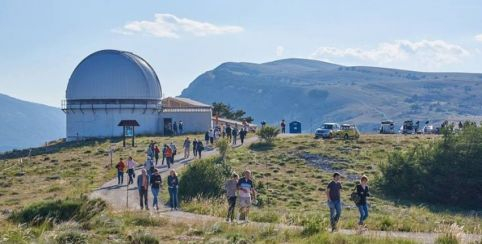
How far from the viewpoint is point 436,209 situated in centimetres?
3173

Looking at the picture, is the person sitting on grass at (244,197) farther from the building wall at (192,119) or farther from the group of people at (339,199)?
the building wall at (192,119)

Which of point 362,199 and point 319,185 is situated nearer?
point 362,199

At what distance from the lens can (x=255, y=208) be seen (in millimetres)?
27438

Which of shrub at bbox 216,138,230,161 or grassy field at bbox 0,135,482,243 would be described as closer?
grassy field at bbox 0,135,482,243

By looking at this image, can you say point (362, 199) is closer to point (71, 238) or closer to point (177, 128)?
point (71, 238)

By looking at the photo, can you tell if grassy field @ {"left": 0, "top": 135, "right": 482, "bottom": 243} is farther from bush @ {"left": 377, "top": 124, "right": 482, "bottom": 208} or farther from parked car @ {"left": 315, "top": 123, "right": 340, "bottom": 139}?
bush @ {"left": 377, "top": 124, "right": 482, "bottom": 208}

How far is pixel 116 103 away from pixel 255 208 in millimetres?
42746

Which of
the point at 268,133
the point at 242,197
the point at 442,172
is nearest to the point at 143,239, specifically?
the point at 242,197

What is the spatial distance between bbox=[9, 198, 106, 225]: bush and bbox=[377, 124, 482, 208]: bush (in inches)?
785

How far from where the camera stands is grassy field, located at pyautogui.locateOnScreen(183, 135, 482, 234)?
20047mm

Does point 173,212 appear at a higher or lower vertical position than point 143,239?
lower

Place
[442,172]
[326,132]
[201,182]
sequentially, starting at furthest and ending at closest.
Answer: [326,132] → [442,172] → [201,182]

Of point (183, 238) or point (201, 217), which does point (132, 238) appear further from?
point (201, 217)

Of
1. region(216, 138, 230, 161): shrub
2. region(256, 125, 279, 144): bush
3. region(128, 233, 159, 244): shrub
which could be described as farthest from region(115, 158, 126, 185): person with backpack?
region(256, 125, 279, 144): bush
